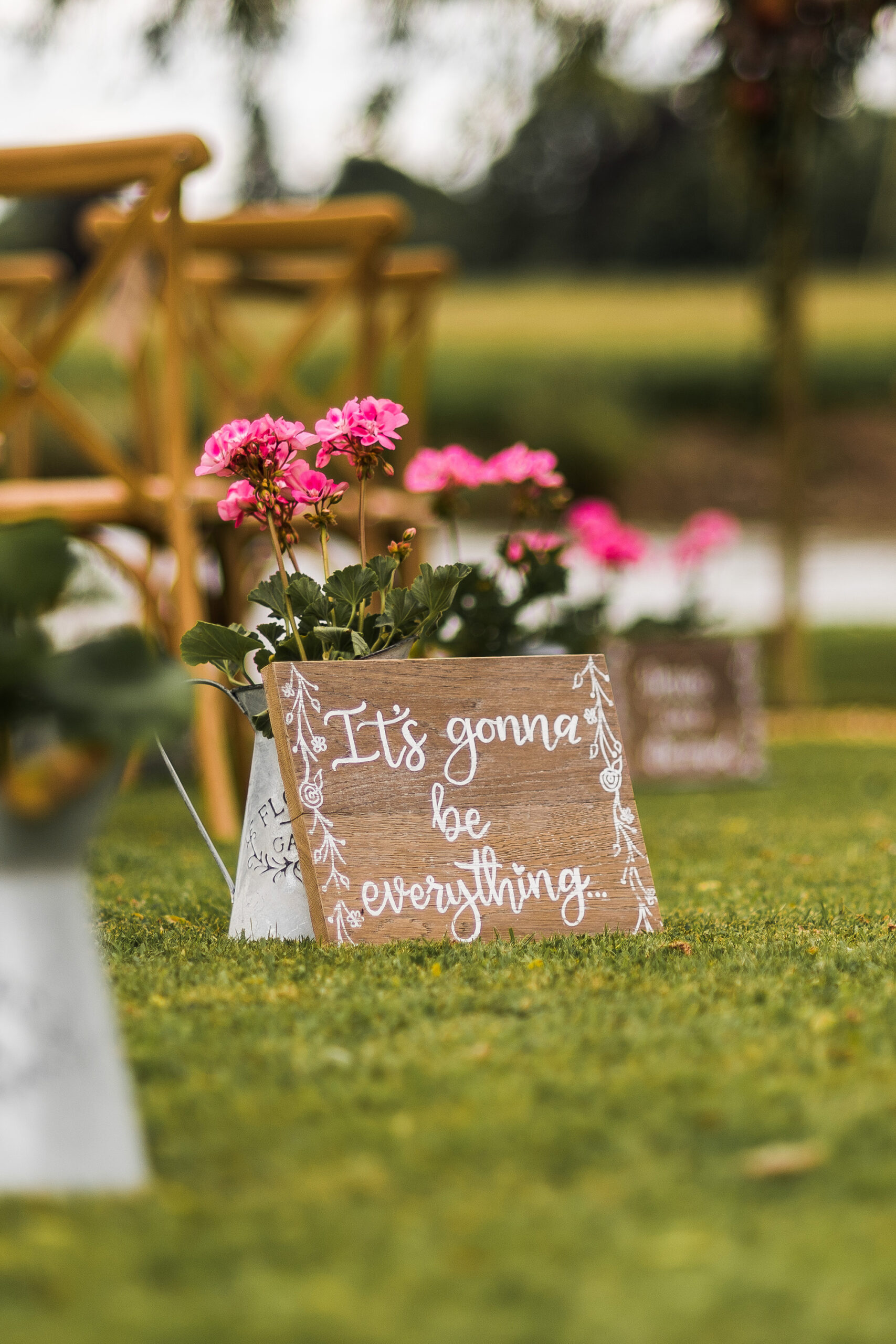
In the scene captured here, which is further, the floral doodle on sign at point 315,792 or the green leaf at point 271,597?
the green leaf at point 271,597

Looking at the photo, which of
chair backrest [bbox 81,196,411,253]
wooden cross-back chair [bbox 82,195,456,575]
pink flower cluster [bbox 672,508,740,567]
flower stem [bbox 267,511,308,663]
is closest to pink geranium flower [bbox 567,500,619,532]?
pink flower cluster [bbox 672,508,740,567]

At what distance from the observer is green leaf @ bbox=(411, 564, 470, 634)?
7.91 feet

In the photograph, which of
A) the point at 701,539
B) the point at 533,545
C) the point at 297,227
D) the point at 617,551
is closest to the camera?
the point at 533,545

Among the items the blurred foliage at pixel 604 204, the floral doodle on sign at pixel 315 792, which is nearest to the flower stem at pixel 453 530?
the floral doodle on sign at pixel 315 792

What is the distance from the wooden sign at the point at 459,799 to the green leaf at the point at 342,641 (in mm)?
82

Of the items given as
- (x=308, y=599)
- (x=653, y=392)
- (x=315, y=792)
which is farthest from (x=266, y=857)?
(x=653, y=392)

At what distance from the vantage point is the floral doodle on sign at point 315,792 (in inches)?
91.4

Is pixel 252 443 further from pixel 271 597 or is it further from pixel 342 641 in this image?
pixel 342 641

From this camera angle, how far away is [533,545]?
3840 millimetres

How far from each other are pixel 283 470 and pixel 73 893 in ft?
3.76

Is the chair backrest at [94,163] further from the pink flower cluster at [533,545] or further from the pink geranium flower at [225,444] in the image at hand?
the pink geranium flower at [225,444]

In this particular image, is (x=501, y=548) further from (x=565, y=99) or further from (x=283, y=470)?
(x=565, y=99)

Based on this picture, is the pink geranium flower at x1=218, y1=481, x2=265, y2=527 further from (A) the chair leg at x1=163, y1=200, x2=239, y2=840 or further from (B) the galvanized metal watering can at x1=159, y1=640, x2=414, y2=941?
(A) the chair leg at x1=163, y1=200, x2=239, y2=840

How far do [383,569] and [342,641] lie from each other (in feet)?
0.52
